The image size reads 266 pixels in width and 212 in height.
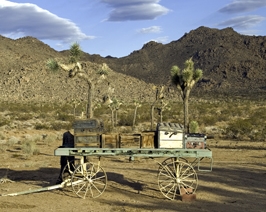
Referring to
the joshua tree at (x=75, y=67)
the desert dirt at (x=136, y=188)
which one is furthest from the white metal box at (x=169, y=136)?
the joshua tree at (x=75, y=67)

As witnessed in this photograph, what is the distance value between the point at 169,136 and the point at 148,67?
11268cm

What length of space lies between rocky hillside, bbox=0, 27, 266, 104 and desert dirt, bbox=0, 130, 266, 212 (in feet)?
199

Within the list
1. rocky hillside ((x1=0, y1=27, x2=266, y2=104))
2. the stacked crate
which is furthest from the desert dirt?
rocky hillside ((x1=0, y1=27, x2=266, y2=104))

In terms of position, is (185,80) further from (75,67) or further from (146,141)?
(146,141)

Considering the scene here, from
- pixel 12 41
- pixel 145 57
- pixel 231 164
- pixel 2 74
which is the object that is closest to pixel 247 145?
pixel 231 164

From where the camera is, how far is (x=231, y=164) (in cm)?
1510

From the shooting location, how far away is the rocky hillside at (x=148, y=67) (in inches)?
3135

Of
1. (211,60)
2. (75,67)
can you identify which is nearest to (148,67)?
(211,60)

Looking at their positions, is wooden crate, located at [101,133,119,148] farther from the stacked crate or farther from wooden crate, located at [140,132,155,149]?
the stacked crate

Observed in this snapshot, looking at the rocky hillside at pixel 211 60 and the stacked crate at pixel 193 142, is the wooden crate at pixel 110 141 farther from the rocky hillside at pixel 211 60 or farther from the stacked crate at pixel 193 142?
the rocky hillside at pixel 211 60

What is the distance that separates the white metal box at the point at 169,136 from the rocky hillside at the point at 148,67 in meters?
66.2

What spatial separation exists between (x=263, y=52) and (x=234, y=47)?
8902 mm

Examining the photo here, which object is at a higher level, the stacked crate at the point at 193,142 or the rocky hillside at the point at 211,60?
the rocky hillside at the point at 211,60

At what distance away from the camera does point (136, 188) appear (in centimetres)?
1120
